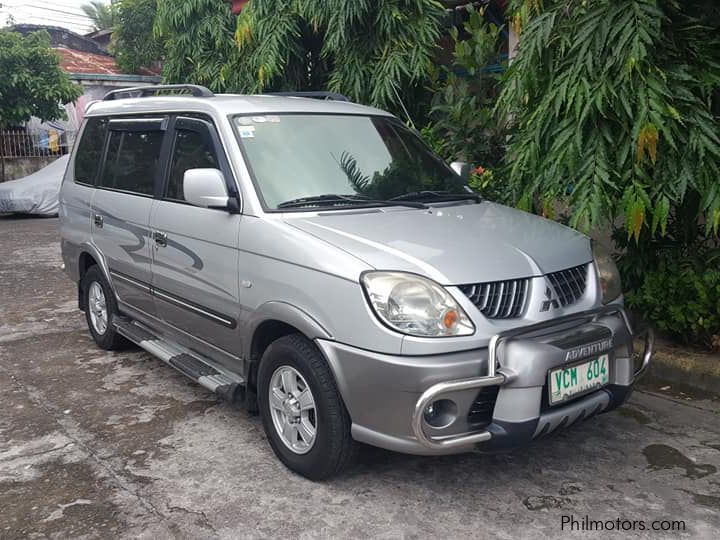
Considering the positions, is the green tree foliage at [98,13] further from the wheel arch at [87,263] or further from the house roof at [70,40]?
the wheel arch at [87,263]

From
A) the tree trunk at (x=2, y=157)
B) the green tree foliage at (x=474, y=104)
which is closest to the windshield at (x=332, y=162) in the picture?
the green tree foliage at (x=474, y=104)

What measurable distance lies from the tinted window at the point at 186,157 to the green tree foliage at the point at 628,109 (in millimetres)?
1921

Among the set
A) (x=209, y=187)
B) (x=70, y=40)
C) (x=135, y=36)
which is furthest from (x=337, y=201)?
(x=70, y=40)

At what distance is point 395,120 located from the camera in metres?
4.73

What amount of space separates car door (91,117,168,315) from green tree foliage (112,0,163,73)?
58.5 ft

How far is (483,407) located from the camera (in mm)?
2988

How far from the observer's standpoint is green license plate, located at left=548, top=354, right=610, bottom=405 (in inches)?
119

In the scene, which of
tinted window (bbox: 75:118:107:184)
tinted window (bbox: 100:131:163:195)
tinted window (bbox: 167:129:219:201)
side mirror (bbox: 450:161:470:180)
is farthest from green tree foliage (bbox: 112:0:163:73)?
side mirror (bbox: 450:161:470:180)

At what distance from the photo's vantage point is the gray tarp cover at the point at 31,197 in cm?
1423

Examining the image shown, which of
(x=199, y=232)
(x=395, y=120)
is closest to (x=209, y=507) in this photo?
(x=199, y=232)

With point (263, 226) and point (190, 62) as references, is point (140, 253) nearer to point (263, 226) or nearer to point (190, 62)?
point (263, 226)

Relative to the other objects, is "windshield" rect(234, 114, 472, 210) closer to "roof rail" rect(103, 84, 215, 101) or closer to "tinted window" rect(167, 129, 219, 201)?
"tinted window" rect(167, 129, 219, 201)

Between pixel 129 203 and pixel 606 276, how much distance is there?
9.70 ft

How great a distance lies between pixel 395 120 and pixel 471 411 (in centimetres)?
235
